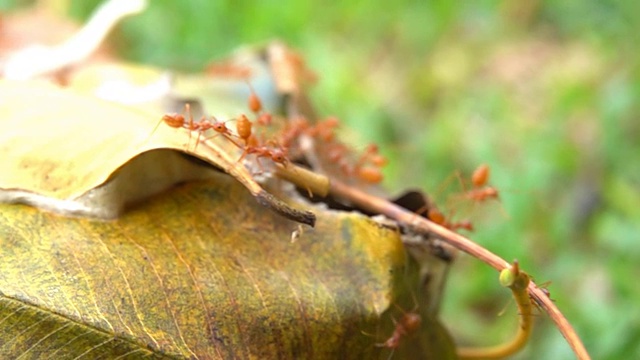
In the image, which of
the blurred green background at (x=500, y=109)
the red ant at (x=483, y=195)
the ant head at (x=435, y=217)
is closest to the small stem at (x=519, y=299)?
the ant head at (x=435, y=217)

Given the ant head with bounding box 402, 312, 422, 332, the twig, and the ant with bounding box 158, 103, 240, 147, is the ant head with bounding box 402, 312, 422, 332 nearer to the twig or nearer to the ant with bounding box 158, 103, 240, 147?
the twig

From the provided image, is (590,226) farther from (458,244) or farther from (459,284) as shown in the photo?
(458,244)

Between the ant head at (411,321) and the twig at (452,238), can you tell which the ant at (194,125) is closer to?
the twig at (452,238)

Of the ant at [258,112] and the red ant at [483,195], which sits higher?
the ant at [258,112]

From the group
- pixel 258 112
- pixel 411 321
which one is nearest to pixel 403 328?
pixel 411 321

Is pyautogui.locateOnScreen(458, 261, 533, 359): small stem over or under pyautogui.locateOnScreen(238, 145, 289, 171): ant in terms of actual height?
under

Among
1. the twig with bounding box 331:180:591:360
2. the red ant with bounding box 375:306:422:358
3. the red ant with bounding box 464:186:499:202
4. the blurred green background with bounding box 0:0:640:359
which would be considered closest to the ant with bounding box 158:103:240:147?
the twig with bounding box 331:180:591:360

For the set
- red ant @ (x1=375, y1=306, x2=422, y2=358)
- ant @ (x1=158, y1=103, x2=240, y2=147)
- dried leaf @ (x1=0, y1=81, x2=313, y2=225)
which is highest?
ant @ (x1=158, y1=103, x2=240, y2=147)

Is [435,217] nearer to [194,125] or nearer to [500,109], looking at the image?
[194,125]
